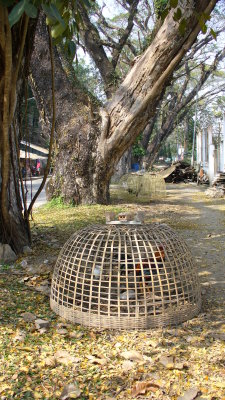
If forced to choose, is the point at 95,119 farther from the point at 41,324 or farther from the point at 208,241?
the point at 41,324

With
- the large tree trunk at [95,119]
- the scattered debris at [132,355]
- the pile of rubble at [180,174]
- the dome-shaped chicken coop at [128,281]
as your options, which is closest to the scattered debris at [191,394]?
the scattered debris at [132,355]

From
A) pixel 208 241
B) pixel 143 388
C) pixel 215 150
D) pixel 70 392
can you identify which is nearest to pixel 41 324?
pixel 70 392

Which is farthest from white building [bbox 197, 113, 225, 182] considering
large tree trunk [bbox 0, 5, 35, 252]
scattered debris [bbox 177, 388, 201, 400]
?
scattered debris [bbox 177, 388, 201, 400]

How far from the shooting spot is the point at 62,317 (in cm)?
351

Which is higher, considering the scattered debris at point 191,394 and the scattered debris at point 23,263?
the scattered debris at point 23,263

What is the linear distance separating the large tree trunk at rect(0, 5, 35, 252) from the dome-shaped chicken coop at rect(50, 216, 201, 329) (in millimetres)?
1399

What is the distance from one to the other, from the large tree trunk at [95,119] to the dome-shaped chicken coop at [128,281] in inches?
244

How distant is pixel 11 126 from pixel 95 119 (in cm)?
573

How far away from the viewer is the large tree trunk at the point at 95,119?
30.7 feet

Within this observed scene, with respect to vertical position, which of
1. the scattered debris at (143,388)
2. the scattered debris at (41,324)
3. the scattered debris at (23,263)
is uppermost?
the scattered debris at (23,263)

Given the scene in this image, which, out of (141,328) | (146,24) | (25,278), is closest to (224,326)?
(141,328)

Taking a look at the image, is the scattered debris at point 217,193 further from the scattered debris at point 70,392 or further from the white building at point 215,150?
the scattered debris at point 70,392

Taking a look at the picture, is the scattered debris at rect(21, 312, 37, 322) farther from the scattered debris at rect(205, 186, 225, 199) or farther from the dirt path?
the scattered debris at rect(205, 186, 225, 199)

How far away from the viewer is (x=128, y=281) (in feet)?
11.2
